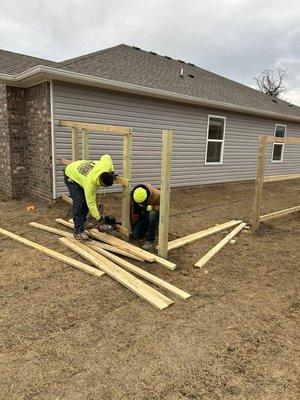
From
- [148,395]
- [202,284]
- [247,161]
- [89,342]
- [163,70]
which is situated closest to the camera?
[148,395]

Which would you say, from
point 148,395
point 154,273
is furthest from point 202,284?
point 148,395

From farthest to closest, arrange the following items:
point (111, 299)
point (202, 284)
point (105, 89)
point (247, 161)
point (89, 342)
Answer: point (247, 161)
point (105, 89)
point (202, 284)
point (111, 299)
point (89, 342)

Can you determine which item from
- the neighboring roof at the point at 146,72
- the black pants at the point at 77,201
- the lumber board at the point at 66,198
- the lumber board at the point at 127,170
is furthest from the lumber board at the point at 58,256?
the neighboring roof at the point at 146,72

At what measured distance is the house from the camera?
794 cm

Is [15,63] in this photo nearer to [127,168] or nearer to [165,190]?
[127,168]

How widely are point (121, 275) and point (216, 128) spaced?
30.5ft

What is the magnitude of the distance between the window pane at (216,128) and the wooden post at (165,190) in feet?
25.6

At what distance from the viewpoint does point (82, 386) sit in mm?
2451

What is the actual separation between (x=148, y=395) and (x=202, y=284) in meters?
2.05

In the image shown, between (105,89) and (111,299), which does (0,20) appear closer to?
(105,89)

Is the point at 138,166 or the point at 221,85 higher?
the point at 221,85

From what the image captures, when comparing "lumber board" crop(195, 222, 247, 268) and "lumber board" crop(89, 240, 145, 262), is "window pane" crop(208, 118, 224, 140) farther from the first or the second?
"lumber board" crop(89, 240, 145, 262)

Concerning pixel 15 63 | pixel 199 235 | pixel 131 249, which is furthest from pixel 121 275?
pixel 15 63

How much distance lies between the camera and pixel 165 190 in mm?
4742
